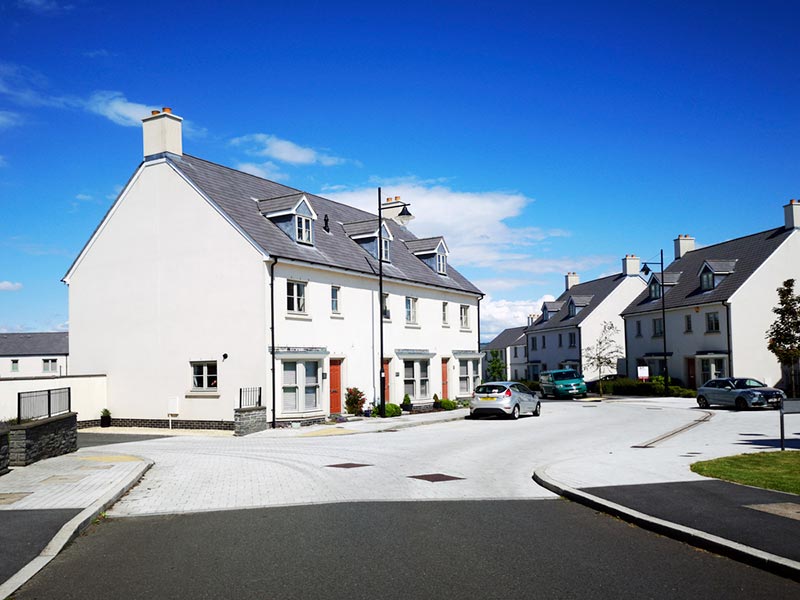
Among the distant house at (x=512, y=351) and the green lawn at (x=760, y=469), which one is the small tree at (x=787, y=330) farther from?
the distant house at (x=512, y=351)

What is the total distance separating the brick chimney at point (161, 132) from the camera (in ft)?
98.1

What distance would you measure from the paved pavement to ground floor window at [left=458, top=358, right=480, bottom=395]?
15.1 m

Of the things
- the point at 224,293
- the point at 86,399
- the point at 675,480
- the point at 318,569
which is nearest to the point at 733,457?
the point at 675,480

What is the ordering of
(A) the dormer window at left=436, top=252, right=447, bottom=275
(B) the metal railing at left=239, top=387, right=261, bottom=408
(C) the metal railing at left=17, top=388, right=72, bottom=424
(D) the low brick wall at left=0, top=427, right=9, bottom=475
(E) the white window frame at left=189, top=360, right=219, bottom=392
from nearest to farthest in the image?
(D) the low brick wall at left=0, top=427, right=9, bottom=475 → (C) the metal railing at left=17, top=388, right=72, bottom=424 → (B) the metal railing at left=239, top=387, right=261, bottom=408 → (E) the white window frame at left=189, top=360, right=219, bottom=392 → (A) the dormer window at left=436, top=252, right=447, bottom=275

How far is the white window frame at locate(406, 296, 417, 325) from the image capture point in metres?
37.3

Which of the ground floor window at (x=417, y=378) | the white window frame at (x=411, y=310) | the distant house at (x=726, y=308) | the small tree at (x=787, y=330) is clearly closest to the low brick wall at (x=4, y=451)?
the ground floor window at (x=417, y=378)

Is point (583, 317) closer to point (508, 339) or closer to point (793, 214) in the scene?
point (793, 214)

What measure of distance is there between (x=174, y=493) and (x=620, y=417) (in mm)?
23331

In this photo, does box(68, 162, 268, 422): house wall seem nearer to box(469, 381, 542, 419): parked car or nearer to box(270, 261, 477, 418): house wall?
box(270, 261, 477, 418): house wall

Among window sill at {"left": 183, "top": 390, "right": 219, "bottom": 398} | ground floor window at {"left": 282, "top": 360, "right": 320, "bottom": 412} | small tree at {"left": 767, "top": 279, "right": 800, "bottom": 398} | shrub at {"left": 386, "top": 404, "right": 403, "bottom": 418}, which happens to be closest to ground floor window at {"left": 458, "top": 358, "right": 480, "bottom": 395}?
shrub at {"left": 386, "top": 404, "right": 403, "bottom": 418}

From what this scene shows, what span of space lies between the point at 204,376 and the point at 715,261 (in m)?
36.4

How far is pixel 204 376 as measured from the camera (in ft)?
93.5

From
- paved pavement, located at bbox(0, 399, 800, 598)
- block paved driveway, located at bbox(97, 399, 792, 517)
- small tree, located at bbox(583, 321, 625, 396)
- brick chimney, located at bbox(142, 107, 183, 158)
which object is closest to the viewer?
paved pavement, located at bbox(0, 399, 800, 598)

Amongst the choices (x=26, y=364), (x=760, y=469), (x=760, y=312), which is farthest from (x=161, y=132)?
(x=26, y=364)
